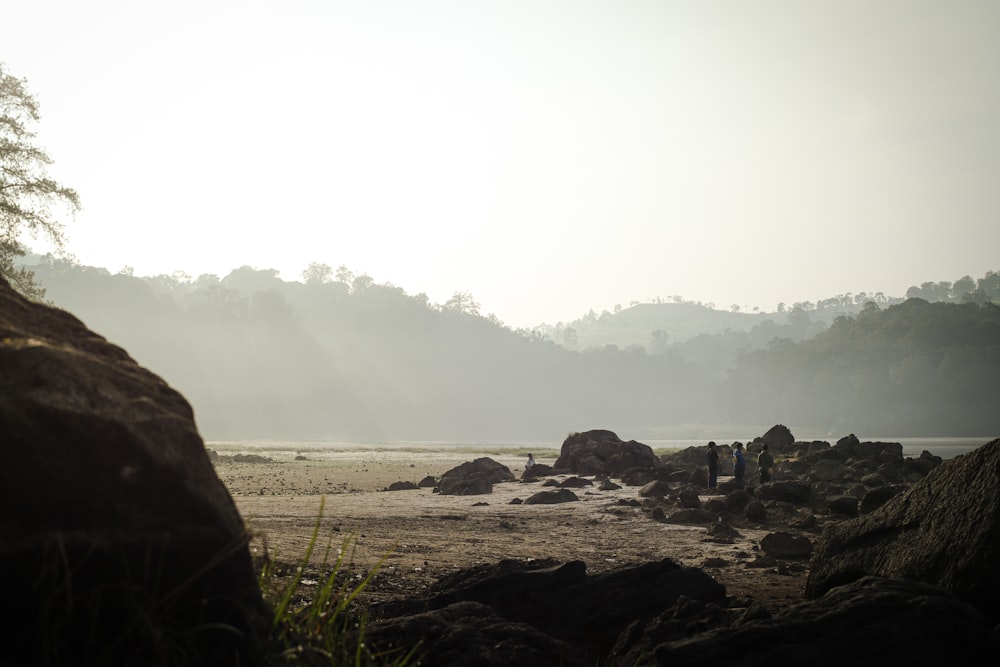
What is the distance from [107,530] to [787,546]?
48.7 feet

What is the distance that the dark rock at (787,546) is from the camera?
52.3 feet

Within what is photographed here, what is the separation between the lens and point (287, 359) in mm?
154875

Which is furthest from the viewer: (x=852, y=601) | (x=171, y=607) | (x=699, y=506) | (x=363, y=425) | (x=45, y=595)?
(x=363, y=425)

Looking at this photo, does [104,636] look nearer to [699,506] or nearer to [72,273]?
[699,506]

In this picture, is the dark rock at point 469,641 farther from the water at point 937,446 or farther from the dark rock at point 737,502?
the water at point 937,446

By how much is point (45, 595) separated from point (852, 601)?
20.3 ft

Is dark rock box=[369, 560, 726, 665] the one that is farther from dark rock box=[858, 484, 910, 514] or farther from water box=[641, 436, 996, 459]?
water box=[641, 436, 996, 459]

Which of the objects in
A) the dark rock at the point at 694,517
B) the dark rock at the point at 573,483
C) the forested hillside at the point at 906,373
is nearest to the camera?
the dark rock at the point at 694,517

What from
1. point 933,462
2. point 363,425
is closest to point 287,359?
point 363,425

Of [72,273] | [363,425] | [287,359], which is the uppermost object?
[72,273]

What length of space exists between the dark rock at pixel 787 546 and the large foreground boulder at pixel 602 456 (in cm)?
2286

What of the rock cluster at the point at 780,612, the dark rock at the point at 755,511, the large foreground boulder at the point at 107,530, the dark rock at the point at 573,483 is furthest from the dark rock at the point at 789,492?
the large foreground boulder at the point at 107,530

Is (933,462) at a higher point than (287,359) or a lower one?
lower

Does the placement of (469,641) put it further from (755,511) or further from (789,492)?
(789,492)
